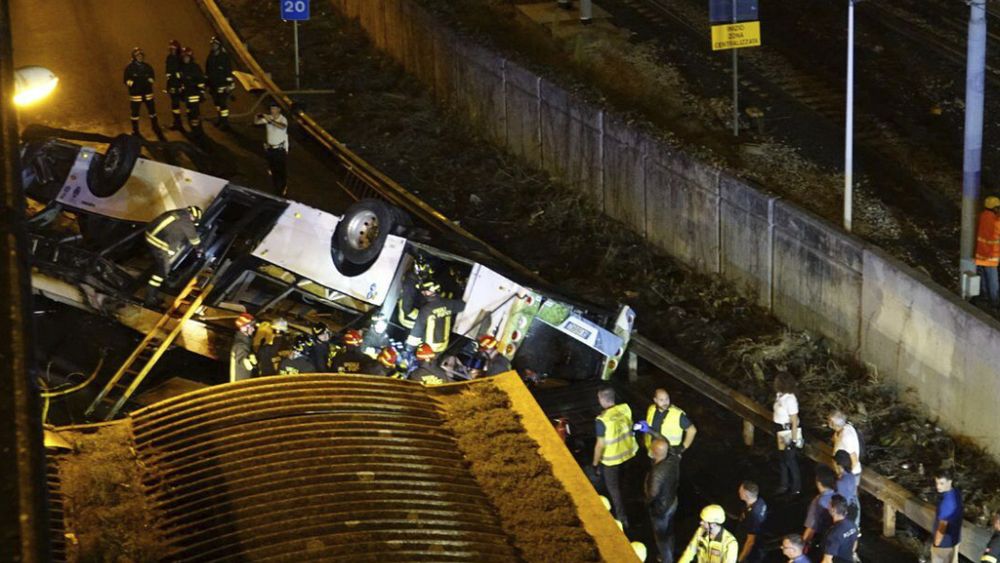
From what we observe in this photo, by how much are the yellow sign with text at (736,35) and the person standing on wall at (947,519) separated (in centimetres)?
721

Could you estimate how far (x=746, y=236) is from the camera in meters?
15.7

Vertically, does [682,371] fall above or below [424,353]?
below

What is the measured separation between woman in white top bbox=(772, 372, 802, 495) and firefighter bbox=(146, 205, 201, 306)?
5813 mm

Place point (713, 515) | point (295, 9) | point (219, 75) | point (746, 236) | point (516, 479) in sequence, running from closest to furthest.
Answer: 1. point (516, 479)
2. point (713, 515)
3. point (746, 236)
4. point (219, 75)
5. point (295, 9)

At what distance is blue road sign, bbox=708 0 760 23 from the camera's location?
16.4 m

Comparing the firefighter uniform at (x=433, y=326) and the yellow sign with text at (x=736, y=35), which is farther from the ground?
the yellow sign with text at (x=736, y=35)

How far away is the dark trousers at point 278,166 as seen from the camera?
17719mm

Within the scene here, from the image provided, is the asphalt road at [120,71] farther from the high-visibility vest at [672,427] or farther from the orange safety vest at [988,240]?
the orange safety vest at [988,240]

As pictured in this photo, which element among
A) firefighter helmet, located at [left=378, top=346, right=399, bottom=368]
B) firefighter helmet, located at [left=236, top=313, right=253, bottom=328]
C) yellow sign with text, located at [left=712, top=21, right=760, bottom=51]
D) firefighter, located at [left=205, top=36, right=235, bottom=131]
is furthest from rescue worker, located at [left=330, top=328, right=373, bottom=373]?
firefighter, located at [left=205, top=36, right=235, bottom=131]

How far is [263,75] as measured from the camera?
22.5 metres

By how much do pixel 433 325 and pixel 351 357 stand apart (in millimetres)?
902

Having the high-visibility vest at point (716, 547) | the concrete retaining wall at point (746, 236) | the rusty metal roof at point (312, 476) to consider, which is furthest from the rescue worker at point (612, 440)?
→ the concrete retaining wall at point (746, 236)

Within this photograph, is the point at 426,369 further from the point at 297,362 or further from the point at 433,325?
the point at 297,362

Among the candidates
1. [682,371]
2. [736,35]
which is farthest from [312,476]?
[736,35]
